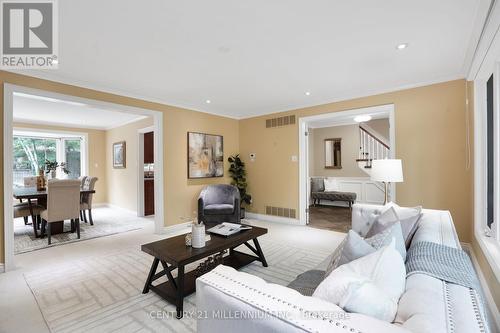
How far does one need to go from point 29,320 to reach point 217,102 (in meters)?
3.93

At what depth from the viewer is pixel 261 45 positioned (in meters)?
2.49

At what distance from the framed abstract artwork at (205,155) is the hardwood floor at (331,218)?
2.41m

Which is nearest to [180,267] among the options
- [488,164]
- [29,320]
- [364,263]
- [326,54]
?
[29,320]

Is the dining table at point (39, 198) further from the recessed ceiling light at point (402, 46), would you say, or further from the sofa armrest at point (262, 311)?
the recessed ceiling light at point (402, 46)

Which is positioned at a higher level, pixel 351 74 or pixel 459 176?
pixel 351 74

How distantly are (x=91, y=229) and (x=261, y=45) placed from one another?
4.63 metres

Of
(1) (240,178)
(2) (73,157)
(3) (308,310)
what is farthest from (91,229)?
(3) (308,310)

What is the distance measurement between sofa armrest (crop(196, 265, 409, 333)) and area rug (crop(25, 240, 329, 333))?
1.14m

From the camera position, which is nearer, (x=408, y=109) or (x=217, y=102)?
(x=408, y=109)

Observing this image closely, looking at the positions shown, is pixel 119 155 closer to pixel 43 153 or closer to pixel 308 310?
pixel 43 153

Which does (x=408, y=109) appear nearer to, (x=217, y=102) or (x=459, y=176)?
(x=459, y=176)

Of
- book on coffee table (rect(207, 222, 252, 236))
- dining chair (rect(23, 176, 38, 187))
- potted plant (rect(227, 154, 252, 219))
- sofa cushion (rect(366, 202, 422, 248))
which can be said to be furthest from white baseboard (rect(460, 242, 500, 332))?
dining chair (rect(23, 176, 38, 187))

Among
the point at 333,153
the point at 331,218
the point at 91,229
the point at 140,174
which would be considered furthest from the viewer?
the point at 333,153

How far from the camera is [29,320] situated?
6.31 feet
